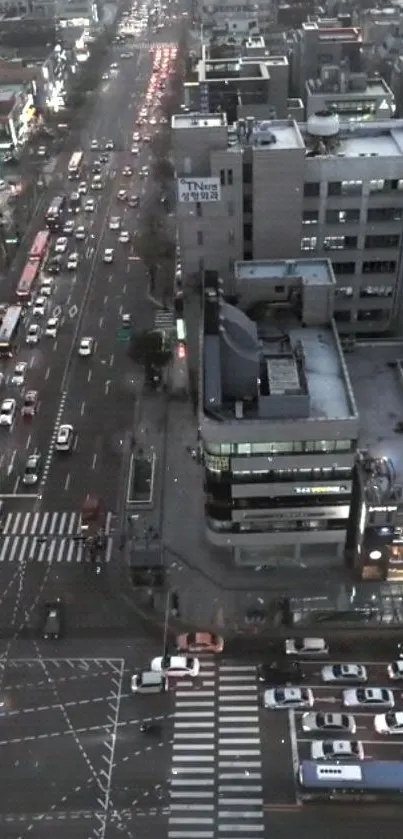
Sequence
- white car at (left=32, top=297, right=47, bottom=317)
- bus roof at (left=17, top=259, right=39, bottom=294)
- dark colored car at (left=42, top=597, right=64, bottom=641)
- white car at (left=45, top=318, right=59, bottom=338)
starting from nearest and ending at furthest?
dark colored car at (left=42, top=597, right=64, bottom=641)
white car at (left=45, top=318, right=59, bottom=338)
white car at (left=32, top=297, right=47, bottom=317)
bus roof at (left=17, top=259, right=39, bottom=294)

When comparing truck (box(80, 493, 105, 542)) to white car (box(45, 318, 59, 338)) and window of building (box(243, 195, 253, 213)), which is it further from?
white car (box(45, 318, 59, 338))

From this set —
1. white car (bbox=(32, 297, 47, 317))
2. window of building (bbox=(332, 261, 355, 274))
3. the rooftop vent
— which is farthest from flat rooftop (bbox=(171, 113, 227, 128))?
white car (bbox=(32, 297, 47, 317))

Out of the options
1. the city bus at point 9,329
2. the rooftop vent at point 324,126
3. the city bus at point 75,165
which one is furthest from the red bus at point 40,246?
the rooftop vent at point 324,126

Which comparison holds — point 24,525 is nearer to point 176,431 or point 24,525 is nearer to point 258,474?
point 176,431

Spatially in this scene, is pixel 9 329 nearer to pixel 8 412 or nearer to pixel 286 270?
pixel 8 412

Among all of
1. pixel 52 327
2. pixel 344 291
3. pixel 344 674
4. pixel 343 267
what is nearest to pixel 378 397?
pixel 344 291

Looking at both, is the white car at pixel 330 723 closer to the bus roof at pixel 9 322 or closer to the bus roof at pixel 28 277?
the bus roof at pixel 9 322
